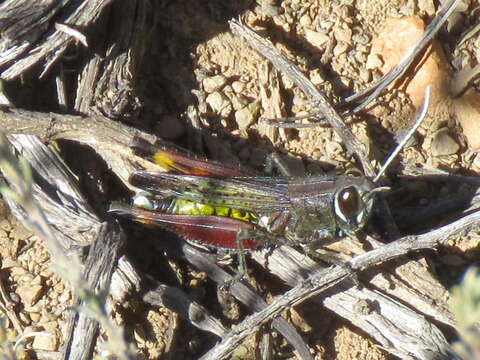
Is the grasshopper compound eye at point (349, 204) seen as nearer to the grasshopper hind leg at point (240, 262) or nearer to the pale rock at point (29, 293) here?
the grasshopper hind leg at point (240, 262)

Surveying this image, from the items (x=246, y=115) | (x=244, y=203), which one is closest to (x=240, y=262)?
(x=244, y=203)

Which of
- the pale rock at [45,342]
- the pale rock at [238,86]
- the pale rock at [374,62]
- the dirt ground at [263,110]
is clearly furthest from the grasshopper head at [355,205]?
the pale rock at [45,342]

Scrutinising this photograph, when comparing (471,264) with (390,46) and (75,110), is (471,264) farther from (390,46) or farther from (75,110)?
(75,110)

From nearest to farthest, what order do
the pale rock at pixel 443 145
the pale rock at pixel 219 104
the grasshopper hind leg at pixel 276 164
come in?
1. the grasshopper hind leg at pixel 276 164
2. the pale rock at pixel 219 104
3. the pale rock at pixel 443 145

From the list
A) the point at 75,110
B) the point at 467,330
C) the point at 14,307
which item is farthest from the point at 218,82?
the point at 467,330

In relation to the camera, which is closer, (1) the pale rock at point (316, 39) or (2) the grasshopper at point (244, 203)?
(2) the grasshopper at point (244, 203)

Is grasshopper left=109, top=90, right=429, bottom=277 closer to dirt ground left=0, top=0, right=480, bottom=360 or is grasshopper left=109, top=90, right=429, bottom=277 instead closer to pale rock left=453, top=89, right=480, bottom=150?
dirt ground left=0, top=0, right=480, bottom=360

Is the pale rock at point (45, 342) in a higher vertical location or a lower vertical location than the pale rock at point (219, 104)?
lower

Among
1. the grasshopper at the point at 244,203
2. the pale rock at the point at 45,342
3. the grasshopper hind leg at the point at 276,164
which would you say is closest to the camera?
the pale rock at the point at 45,342
